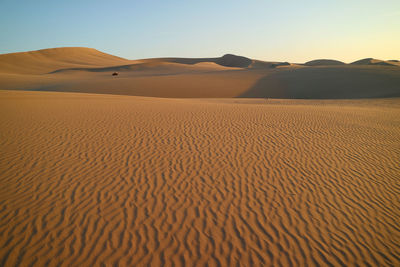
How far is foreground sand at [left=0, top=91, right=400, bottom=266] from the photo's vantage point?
365 cm

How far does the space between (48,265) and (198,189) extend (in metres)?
2.82

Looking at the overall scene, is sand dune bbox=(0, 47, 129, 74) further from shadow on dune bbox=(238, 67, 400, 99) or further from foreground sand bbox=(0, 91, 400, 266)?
foreground sand bbox=(0, 91, 400, 266)

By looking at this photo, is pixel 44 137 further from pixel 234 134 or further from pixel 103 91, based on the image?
pixel 103 91

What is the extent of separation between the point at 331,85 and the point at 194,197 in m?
29.4

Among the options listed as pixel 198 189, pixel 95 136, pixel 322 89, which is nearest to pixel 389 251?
pixel 198 189

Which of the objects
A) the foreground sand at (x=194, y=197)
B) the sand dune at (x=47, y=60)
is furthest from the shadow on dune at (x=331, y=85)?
the sand dune at (x=47, y=60)

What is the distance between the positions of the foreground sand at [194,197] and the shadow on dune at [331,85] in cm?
1946

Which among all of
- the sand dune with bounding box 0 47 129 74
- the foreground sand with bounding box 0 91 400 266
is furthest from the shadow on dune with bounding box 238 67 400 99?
the sand dune with bounding box 0 47 129 74

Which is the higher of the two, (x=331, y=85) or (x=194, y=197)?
(x=331, y=85)

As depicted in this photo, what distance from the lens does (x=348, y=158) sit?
6.89 m

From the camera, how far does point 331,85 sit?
28594 millimetres

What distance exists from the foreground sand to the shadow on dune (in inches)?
766

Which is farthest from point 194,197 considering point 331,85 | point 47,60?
point 47,60

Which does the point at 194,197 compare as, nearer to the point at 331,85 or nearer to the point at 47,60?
the point at 331,85
